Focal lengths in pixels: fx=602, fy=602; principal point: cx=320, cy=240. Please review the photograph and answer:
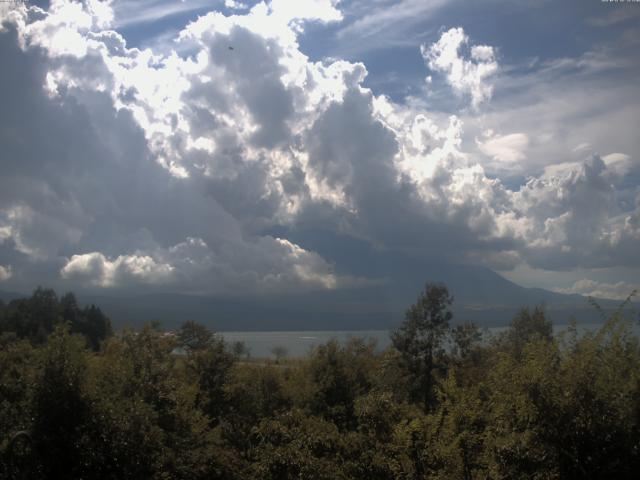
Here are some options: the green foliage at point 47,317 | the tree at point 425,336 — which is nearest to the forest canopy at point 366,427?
the tree at point 425,336

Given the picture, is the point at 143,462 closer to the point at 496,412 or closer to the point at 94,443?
the point at 94,443

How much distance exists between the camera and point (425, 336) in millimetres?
45000

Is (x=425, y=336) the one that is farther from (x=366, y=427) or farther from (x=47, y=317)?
(x=47, y=317)

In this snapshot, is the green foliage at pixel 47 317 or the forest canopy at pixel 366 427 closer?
the forest canopy at pixel 366 427

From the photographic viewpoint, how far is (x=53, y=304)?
13262 centimetres

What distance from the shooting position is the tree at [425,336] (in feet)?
147

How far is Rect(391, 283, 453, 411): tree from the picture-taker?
44656 millimetres

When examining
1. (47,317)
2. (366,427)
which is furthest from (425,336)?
(47,317)

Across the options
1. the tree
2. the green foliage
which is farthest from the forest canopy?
the green foliage

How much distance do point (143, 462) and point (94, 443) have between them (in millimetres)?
1674

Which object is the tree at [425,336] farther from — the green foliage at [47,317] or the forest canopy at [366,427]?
the green foliage at [47,317]

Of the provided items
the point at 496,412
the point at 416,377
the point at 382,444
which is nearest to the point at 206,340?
the point at 416,377

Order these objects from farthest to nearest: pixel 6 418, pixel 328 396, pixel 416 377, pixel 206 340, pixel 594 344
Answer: pixel 206 340 → pixel 416 377 → pixel 328 396 → pixel 6 418 → pixel 594 344

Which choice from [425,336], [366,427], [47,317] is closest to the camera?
[366,427]
